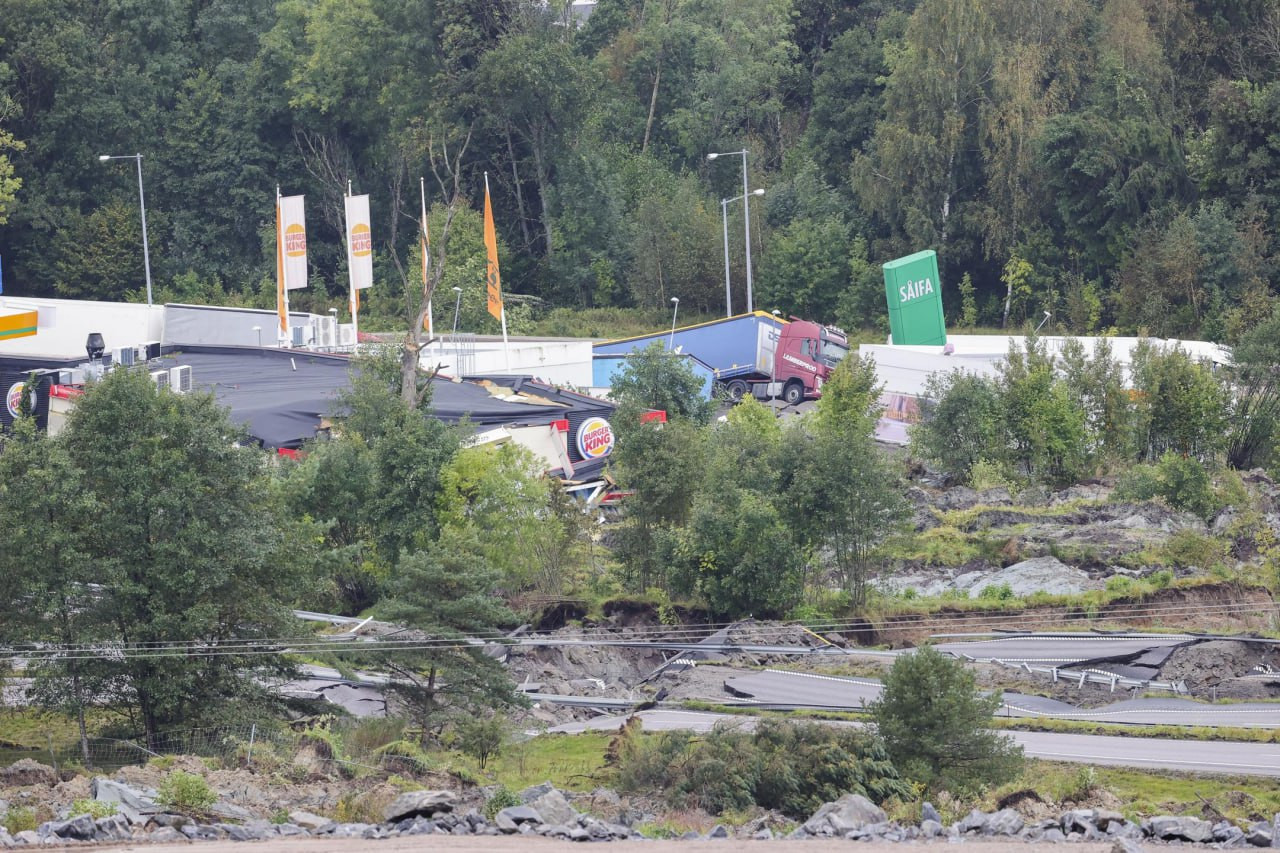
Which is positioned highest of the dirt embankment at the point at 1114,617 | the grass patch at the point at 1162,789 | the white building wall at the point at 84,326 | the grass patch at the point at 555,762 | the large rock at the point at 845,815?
the white building wall at the point at 84,326

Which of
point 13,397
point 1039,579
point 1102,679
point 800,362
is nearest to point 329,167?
point 800,362

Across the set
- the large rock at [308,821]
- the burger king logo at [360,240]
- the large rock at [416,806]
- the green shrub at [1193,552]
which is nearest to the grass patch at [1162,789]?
the large rock at [416,806]

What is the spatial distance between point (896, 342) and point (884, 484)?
22.7 meters

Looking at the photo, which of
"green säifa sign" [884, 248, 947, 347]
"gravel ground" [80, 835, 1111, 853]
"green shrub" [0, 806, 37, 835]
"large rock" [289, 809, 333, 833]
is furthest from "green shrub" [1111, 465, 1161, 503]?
"green shrub" [0, 806, 37, 835]

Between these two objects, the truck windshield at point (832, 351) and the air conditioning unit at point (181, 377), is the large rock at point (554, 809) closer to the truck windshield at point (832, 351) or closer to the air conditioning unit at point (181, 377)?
the air conditioning unit at point (181, 377)

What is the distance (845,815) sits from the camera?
61.8 ft

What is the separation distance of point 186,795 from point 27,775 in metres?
3.86

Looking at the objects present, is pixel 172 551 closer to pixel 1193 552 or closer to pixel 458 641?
pixel 458 641

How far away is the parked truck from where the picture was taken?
54750 millimetres

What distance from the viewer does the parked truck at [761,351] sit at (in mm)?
54750

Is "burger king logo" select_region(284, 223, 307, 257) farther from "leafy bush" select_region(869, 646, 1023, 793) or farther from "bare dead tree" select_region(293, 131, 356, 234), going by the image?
"leafy bush" select_region(869, 646, 1023, 793)

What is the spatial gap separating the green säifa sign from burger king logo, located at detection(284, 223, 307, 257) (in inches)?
717

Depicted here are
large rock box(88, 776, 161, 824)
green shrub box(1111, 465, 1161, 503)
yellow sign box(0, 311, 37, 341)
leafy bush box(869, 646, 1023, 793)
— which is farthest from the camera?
yellow sign box(0, 311, 37, 341)

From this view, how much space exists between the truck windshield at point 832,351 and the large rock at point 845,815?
35.9 m
